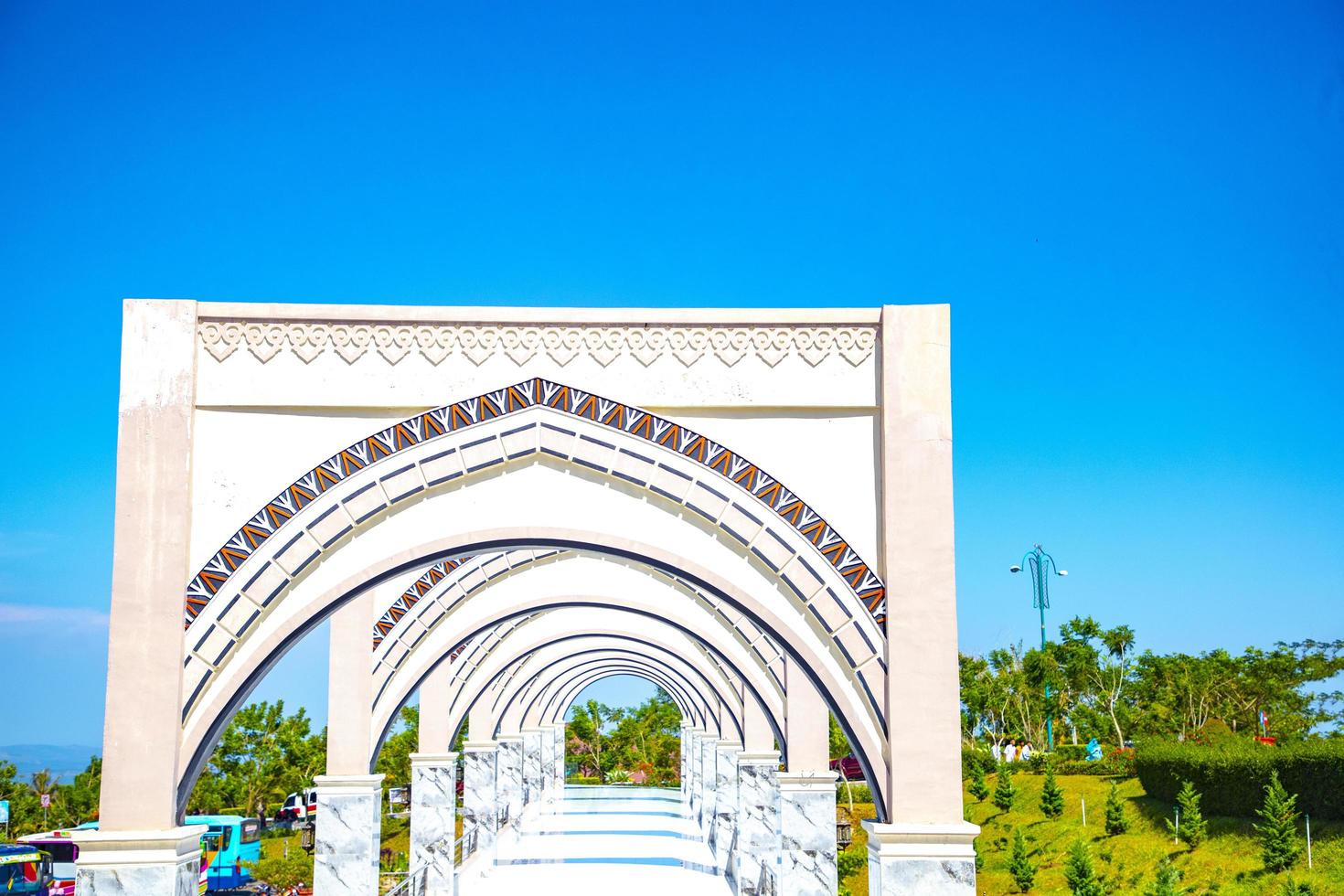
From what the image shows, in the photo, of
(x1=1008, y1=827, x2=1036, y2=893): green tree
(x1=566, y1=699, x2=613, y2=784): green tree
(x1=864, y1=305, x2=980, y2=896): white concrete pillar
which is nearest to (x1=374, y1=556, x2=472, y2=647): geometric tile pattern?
(x1=864, y1=305, x2=980, y2=896): white concrete pillar

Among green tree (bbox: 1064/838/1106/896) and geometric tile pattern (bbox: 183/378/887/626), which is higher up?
geometric tile pattern (bbox: 183/378/887/626)

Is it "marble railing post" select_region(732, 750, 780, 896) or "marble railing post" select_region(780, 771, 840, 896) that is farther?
"marble railing post" select_region(732, 750, 780, 896)

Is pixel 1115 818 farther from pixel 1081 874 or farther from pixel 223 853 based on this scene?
pixel 223 853

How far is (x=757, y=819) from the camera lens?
1210cm

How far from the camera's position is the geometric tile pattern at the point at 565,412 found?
645 cm

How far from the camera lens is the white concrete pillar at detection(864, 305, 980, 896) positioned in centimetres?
611

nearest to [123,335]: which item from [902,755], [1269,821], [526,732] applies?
[902,755]

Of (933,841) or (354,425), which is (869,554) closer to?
(933,841)

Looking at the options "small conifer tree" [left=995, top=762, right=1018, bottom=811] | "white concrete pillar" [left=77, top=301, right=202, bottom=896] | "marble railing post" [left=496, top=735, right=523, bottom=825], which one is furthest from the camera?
"small conifer tree" [left=995, top=762, right=1018, bottom=811]

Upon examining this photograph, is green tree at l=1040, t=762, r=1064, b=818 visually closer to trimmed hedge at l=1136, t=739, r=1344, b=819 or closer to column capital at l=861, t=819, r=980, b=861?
trimmed hedge at l=1136, t=739, r=1344, b=819

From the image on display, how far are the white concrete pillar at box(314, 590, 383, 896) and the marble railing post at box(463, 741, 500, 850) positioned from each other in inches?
208

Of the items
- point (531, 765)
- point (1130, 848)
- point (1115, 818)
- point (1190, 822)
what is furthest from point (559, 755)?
point (1190, 822)

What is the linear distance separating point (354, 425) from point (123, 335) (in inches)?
49.2

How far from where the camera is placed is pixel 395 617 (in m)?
9.62
